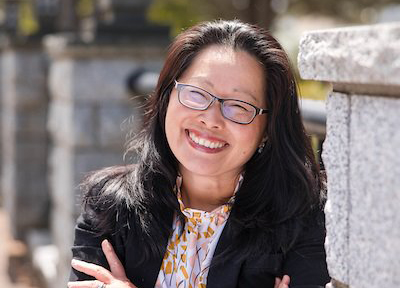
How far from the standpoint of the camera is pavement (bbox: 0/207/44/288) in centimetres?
634

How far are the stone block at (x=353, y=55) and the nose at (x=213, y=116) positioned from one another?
0.64m

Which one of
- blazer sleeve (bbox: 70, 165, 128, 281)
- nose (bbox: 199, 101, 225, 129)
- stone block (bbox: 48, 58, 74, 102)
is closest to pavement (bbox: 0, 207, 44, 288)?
stone block (bbox: 48, 58, 74, 102)

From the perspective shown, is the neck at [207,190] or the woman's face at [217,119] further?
the neck at [207,190]

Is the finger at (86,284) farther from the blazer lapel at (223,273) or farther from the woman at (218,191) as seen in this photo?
the blazer lapel at (223,273)

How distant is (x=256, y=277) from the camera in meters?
2.10

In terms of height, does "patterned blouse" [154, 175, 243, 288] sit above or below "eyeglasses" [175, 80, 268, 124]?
below

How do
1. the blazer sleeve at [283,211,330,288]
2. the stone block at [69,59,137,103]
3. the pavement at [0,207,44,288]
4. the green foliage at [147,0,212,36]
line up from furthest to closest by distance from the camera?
the green foliage at [147,0,212,36] < the pavement at [0,207,44,288] < the stone block at [69,59,137,103] < the blazer sleeve at [283,211,330,288]

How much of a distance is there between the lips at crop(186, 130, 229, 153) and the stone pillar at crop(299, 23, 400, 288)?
685 mm

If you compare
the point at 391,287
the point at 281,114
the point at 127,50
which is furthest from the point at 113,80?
the point at 391,287

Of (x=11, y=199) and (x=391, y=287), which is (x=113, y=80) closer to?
(x=11, y=199)

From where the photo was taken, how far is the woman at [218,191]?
6.85 feet

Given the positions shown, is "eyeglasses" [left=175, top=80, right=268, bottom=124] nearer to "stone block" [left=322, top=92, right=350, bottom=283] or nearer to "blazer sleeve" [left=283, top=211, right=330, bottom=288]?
"blazer sleeve" [left=283, top=211, right=330, bottom=288]

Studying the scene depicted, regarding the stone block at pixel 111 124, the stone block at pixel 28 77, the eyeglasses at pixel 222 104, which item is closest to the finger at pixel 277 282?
the eyeglasses at pixel 222 104

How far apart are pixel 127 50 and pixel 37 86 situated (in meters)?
2.82
